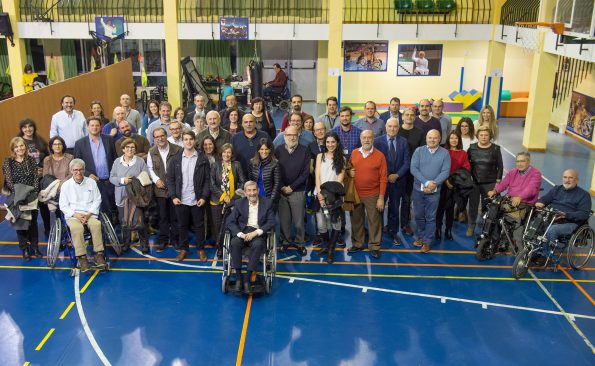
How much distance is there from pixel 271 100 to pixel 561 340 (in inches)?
482

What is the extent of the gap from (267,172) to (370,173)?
1.31 m

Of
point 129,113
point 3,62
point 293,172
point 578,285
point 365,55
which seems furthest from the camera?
point 3,62

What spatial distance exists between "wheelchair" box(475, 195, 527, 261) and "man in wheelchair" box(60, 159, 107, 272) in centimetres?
483

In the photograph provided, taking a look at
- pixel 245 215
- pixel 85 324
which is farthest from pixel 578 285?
pixel 85 324

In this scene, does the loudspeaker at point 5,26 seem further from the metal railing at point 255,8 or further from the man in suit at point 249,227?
the man in suit at point 249,227

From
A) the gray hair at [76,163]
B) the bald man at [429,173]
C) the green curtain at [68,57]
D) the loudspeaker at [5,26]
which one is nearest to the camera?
the gray hair at [76,163]

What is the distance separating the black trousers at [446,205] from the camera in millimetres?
7668

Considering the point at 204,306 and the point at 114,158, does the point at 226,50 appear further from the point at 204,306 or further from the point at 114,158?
the point at 204,306

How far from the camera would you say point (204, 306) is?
6129 mm

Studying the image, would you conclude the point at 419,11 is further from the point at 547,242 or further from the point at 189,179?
the point at 189,179

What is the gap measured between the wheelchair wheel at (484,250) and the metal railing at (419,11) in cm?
1045

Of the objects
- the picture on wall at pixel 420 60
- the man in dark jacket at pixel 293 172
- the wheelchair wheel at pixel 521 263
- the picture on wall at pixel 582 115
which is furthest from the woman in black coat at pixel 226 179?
the picture on wall at pixel 420 60

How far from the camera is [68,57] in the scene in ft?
60.6

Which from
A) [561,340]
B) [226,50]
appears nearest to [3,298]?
[561,340]
